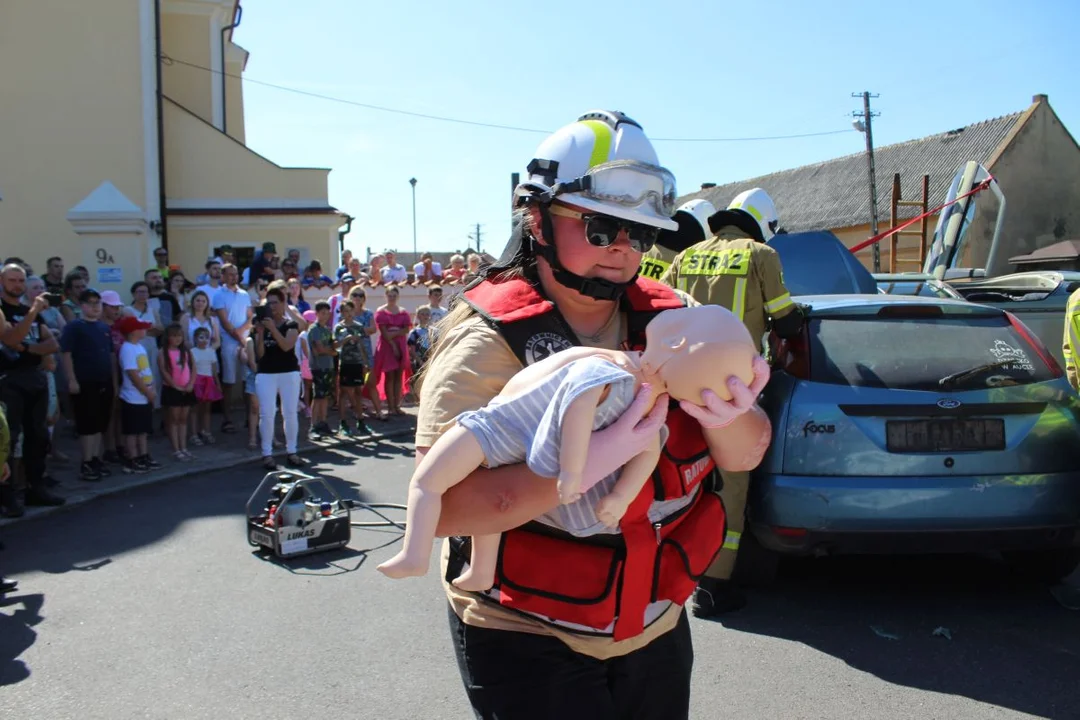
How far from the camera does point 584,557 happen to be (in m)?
1.85

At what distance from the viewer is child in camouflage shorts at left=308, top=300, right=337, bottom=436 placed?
12.0 meters

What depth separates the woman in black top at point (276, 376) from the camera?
988cm

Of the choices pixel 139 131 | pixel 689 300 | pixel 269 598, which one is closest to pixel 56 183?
pixel 139 131

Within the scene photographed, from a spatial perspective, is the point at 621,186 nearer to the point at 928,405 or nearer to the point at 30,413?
the point at 928,405

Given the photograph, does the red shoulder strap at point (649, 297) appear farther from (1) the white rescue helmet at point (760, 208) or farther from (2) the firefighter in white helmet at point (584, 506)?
(1) the white rescue helmet at point (760, 208)

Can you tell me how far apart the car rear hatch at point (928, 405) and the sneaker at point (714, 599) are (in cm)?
87

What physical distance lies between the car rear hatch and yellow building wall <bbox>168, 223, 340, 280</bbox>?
1713 cm

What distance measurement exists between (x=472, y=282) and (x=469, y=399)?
53 centimetres

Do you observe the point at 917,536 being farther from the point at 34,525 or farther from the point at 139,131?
the point at 139,131

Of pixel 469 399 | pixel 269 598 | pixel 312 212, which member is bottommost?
pixel 269 598

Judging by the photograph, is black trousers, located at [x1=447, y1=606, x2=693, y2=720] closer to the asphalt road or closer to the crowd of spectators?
the asphalt road

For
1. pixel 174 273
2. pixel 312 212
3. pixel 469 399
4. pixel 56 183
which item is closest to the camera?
pixel 469 399

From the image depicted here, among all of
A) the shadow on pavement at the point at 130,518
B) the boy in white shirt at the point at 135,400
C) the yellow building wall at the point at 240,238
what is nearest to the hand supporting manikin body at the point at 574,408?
the shadow on pavement at the point at 130,518

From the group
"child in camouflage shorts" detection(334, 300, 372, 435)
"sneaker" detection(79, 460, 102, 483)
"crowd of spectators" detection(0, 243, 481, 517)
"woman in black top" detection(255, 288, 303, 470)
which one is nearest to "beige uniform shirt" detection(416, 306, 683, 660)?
"crowd of spectators" detection(0, 243, 481, 517)
